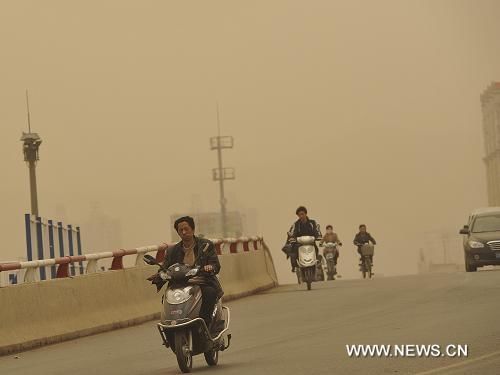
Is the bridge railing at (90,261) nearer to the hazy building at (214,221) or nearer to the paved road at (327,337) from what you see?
the paved road at (327,337)

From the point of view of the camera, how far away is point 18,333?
815 inches

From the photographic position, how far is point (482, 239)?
37.3 m

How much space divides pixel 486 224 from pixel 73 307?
1812 centimetres

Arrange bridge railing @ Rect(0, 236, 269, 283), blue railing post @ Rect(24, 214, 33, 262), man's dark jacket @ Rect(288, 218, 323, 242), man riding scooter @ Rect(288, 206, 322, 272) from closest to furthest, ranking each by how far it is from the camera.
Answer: bridge railing @ Rect(0, 236, 269, 283), man riding scooter @ Rect(288, 206, 322, 272), man's dark jacket @ Rect(288, 218, 323, 242), blue railing post @ Rect(24, 214, 33, 262)

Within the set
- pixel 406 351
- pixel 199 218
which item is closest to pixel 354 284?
pixel 406 351

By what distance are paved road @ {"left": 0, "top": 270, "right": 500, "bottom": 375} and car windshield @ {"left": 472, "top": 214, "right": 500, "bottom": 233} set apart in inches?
417

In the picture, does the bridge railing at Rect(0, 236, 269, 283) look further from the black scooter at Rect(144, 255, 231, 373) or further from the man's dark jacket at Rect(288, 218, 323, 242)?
the black scooter at Rect(144, 255, 231, 373)

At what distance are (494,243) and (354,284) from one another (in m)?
6.94

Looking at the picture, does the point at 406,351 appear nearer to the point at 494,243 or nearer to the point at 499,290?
Answer: the point at 499,290

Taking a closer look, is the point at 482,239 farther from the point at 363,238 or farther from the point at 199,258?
the point at 199,258

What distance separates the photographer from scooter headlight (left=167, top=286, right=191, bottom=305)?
48.1 feet

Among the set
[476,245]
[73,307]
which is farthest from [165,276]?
[476,245]

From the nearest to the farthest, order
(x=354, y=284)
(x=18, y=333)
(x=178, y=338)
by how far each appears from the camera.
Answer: (x=178, y=338)
(x=18, y=333)
(x=354, y=284)

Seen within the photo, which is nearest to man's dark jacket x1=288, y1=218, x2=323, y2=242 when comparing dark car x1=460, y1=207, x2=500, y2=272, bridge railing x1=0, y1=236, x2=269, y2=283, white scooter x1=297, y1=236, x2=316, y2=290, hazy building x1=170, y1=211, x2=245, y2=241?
white scooter x1=297, y1=236, x2=316, y2=290
